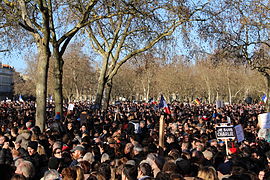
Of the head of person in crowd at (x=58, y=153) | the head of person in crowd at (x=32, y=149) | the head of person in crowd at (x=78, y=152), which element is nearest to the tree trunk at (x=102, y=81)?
the head of person in crowd at (x=32, y=149)

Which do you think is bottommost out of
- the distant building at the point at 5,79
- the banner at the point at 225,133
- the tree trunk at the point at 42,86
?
the banner at the point at 225,133

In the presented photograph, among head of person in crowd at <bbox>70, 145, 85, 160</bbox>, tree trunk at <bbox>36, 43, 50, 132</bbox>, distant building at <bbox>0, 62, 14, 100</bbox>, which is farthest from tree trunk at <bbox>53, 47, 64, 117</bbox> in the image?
distant building at <bbox>0, 62, 14, 100</bbox>

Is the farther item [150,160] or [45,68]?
[45,68]

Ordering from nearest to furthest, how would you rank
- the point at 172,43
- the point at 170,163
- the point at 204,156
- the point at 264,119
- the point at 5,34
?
Answer: the point at 170,163
the point at 204,156
the point at 264,119
the point at 5,34
the point at 172,43

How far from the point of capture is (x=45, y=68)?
1349 centimetres

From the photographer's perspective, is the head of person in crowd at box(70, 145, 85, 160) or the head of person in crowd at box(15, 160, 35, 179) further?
the head of person in crowd at box(70, 145, 85, 160)

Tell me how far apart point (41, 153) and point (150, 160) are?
2.54 metres

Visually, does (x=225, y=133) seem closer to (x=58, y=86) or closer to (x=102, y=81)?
(x=58, y=86)

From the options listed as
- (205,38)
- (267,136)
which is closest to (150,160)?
(267,136)

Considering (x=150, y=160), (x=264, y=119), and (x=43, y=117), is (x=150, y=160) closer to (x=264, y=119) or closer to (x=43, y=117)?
(x=264, y=119)

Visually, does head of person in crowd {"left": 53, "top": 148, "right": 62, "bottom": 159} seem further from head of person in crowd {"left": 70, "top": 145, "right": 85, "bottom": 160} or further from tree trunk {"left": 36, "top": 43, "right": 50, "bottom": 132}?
tree trunk {"left": 36, "top": 43, "right": 50, "bottom": 132}

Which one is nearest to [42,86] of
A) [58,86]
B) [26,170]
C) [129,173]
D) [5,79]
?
[58,86]

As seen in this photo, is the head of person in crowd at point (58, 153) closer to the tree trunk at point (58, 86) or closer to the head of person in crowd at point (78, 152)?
the head of person in crowd at point (78, 152)

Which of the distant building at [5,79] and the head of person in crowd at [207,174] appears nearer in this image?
the head of person in crowd at [207,174]
